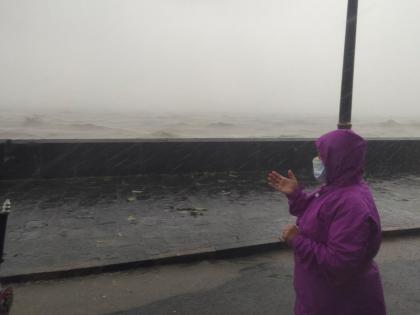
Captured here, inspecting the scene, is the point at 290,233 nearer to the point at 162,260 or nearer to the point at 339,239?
the point at 339,239

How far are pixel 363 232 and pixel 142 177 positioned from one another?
24.8ft

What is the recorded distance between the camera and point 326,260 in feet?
6.97

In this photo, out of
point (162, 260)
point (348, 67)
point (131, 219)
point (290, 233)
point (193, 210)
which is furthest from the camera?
point (193, 210)

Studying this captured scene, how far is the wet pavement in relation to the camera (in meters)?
5.31

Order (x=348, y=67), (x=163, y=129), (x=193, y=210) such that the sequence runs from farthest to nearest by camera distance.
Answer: (x=163, y=129) → (x=193, y=210) → (x=348, y=67)

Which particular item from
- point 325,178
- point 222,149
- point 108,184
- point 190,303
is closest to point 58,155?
point 108,184

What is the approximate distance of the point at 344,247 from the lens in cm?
207

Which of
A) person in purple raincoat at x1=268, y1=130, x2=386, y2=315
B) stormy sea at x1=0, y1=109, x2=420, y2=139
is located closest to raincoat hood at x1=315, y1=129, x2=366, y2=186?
person in purple raincoat at x1=268, y1=130, x2=386, y2=315

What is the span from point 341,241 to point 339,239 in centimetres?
1

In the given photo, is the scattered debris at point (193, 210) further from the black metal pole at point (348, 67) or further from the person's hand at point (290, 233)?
the person's hand at point (290, 233)

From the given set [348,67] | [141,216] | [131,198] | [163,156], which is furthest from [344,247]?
[163,156]

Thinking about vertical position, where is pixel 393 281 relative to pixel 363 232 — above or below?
below

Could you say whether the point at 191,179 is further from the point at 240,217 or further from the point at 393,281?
the point at 393,281

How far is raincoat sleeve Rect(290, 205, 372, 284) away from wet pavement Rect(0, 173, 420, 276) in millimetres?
3291
